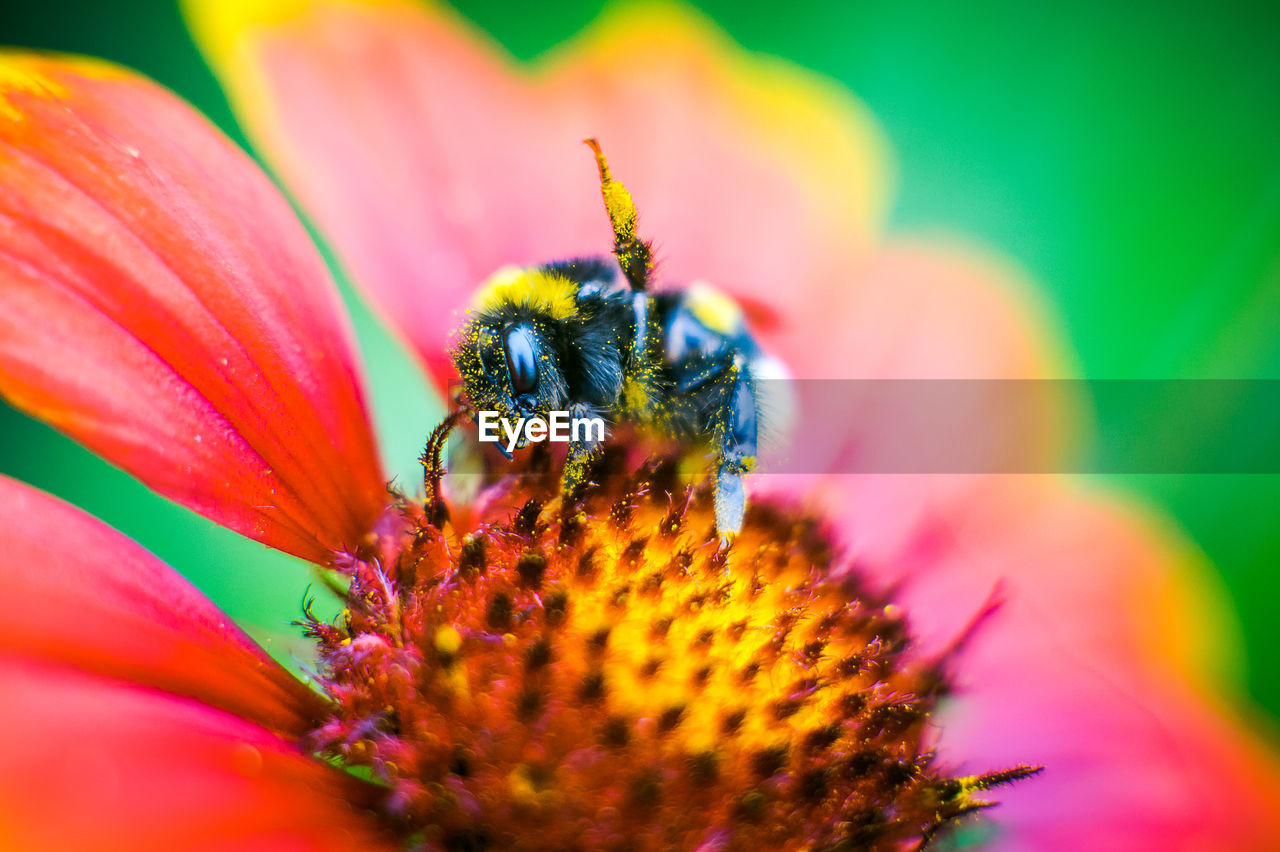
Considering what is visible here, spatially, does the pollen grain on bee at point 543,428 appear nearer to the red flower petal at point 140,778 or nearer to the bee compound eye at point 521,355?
the bee compound eye at point 521,355

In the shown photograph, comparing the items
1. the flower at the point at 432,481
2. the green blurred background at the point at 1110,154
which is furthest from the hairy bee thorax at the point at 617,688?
the green blurred background at the point at 1110,154

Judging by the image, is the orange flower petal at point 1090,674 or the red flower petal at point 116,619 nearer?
the red flower petal at point 116,619

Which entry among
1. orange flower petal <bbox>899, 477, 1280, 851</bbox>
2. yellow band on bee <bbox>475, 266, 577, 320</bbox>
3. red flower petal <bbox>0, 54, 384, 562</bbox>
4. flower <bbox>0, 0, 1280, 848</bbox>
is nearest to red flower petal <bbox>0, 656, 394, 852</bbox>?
flower <bbox>0, 0, 1280, 848</bbox>

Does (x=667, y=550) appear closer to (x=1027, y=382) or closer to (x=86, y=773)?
(x=86, y=773)

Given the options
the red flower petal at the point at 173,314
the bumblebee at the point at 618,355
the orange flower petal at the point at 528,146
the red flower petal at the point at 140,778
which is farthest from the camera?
the orange flower petal at the point at 528,146

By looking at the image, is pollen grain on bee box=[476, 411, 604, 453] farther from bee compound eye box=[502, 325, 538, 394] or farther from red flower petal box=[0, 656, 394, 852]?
red flower petal box=[0, 656, 394, 852]

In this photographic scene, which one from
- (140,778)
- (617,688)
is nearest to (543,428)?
(617,688)

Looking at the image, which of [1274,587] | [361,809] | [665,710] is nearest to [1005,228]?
[1274,587]

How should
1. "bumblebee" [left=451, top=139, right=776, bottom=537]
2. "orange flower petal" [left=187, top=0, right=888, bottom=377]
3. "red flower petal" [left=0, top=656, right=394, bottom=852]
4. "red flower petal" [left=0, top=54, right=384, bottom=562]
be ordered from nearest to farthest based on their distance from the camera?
"red flower petal" [left=0, top=656, right=394, bottom=852], "red flower petal" [left=0, top=54, right=384, bottom=562], "bumblebee" [left=451, top=139, right=776, bottom=537], "orange flower petal" [left=187, top=0, right=888, bottom=377]

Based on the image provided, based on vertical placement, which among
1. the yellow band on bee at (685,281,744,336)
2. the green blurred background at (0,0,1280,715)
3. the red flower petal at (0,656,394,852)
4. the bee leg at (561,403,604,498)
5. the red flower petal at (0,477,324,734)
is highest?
the green blurred background at (0,0,1280,715)
